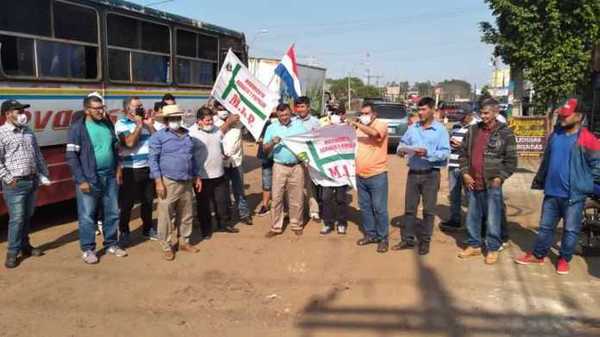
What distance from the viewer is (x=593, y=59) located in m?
7.02

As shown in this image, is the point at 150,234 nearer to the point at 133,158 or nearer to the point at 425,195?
the point at 133,158

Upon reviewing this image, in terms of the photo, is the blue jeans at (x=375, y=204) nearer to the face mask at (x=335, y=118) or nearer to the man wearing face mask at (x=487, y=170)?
the man wearing face mask at (x=487, y=170)

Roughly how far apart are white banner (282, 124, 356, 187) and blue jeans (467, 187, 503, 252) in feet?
5.01

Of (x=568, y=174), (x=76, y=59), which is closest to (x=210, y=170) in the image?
(x=76, y=59)

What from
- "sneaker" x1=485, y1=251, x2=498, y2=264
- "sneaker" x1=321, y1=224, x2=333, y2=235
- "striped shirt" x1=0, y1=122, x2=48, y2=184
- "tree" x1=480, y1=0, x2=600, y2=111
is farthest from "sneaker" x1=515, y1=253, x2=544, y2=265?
"tree" x1=480, y1=0, x2=600, y2=111

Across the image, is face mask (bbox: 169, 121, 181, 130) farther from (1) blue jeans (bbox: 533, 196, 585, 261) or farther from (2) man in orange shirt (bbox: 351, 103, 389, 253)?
(1) blue jeans (bbox: 533, 196, 585, 261)

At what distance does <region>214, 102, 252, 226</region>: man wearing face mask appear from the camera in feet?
24.1

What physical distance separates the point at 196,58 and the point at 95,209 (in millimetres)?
4884

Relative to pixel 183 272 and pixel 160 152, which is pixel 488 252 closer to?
pixel 183 272

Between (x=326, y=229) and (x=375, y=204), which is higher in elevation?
(x=375, y=204)

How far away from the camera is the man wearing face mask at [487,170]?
18.8 ft

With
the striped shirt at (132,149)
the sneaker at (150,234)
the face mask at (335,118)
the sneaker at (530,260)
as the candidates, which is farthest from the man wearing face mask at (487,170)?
the sneaker at (150,234)

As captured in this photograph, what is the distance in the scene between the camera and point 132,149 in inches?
250

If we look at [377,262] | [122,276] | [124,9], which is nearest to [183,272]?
[122,276]
